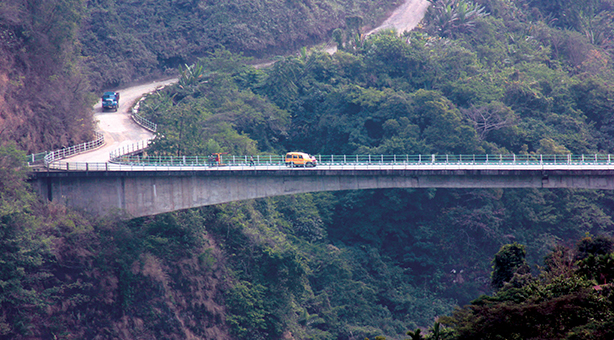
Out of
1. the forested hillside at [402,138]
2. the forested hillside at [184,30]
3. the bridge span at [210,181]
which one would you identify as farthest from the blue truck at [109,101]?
the bridge span at [210,181]

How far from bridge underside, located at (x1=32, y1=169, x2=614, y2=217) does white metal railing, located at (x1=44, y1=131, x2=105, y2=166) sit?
9.46ft

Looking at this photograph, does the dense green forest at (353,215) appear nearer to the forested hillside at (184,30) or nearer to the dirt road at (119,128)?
Answer: the forested hillside at (184,30)

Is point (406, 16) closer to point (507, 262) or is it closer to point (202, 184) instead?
point (202, 184)

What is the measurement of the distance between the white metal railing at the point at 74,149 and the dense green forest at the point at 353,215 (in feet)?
17.5

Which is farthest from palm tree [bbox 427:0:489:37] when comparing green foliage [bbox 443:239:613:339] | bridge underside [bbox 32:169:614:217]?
green foliage [bbox 443:239:613:339]

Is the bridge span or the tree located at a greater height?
the bridge span

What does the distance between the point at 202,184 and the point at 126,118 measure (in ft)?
81.9

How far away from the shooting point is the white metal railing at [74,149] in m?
48.2

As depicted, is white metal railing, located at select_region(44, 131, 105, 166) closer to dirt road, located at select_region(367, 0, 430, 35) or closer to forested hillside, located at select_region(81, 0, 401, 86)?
forested hillside, located at select_region(81, 0, 401, 86)

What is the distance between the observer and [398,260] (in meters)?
59.9

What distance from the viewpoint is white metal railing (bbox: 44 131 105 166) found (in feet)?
158

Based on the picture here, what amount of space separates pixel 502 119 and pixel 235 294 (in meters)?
31.7

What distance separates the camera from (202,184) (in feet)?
150

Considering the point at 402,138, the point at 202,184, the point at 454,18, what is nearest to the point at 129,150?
the point at 202,184
